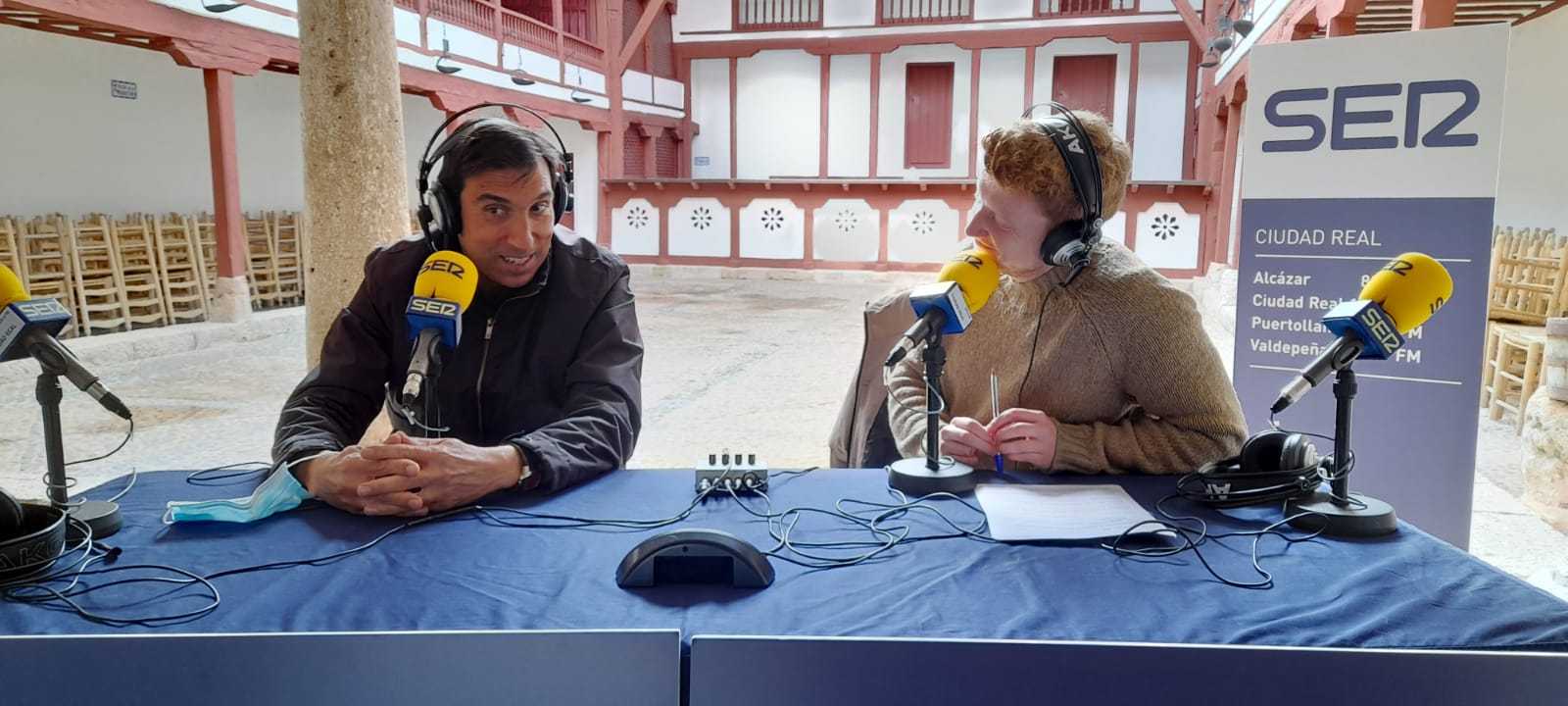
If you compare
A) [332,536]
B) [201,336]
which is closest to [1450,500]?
[332,536]

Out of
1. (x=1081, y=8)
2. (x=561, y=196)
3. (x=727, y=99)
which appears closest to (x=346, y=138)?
(x=561, y=196)

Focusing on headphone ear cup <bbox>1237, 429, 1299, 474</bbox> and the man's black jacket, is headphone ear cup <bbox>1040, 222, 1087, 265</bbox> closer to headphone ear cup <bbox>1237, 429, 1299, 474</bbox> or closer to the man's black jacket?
headphone ear cup <bbox>1237, 429, 1299, 474</bbox>

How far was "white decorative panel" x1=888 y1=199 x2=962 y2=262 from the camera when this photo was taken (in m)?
15.6

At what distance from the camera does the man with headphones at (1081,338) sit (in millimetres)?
1831

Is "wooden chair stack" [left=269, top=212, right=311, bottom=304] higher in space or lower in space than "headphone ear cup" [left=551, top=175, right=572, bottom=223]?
lower

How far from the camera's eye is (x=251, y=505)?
5.18 feet

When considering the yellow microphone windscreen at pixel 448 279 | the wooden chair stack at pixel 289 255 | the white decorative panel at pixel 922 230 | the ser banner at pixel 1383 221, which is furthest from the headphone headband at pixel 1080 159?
the white decorative panel at pixel 922 230

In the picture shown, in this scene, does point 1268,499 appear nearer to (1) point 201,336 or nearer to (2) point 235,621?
(2) point 235,621

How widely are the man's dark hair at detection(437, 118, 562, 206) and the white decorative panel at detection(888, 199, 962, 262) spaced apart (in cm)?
1372

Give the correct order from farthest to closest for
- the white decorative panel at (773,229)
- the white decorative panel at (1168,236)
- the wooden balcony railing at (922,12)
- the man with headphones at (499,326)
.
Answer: the wooden balcony railing at (922,12) → the white decorative panel at (773,229) → the white decorative panel at (1168,236) → the man with headphones at (499,326)

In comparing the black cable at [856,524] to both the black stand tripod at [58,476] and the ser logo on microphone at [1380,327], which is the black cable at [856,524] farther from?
the black stand tripod at [58,476]

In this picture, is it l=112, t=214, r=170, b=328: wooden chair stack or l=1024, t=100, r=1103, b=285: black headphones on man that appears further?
l=112, t=214, r=170, b=328: wooden chair stack

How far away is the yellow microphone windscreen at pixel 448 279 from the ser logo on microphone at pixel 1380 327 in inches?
51.2

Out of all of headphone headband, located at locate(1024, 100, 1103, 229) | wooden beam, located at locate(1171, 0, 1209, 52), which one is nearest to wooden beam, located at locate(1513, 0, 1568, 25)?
wooden beam, located at locate(1171, 0, 1209, 52)
